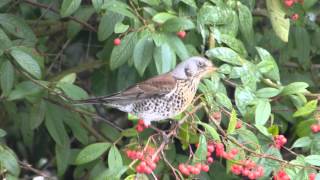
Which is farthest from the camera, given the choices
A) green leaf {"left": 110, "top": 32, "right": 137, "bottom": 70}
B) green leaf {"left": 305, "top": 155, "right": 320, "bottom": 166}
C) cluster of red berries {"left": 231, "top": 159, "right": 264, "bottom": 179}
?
green leaf {"left": 110, "top": 32, "right": 137, "bottom": 70}

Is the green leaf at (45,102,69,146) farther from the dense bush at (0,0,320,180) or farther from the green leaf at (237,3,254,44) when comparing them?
the green leaf at (237,3,254,44)

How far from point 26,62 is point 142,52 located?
58 cm

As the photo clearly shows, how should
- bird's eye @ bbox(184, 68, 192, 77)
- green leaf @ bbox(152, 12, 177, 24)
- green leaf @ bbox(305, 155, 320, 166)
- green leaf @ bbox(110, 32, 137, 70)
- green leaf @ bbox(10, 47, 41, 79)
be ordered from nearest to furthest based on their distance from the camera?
green leaf @ bbox(305, 155, 320, 166) → green leaf @ bbox(152, 12, 177, 24) → green leaf @ bbox(110, 32, 137, 70) → green leaf @ bbox(10, 47, 41, 79) → bird's eye @ bbox(184, 68, 192, 77)

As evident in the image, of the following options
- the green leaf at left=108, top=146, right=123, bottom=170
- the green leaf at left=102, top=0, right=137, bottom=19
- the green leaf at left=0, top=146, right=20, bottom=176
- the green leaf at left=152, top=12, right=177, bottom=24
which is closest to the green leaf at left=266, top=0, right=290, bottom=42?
the green leaf at left=152, top=12, right=177, bottom=24

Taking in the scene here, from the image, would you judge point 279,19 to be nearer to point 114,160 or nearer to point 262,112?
point 262,112

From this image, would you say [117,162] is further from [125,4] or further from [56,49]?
[56,49]

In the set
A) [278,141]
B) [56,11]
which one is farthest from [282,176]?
[56,11]

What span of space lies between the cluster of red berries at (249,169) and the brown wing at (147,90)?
619 millimetres

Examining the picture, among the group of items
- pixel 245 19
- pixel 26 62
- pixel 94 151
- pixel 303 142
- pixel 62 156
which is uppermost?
pixel 245 19

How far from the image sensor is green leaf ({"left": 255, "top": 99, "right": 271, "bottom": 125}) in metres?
3.69

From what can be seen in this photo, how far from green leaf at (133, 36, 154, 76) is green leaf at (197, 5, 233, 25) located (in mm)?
297

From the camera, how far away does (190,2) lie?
379cm

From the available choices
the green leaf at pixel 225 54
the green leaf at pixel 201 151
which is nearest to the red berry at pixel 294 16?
the green leaf at pixel 225 54

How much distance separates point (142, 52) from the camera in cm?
371
